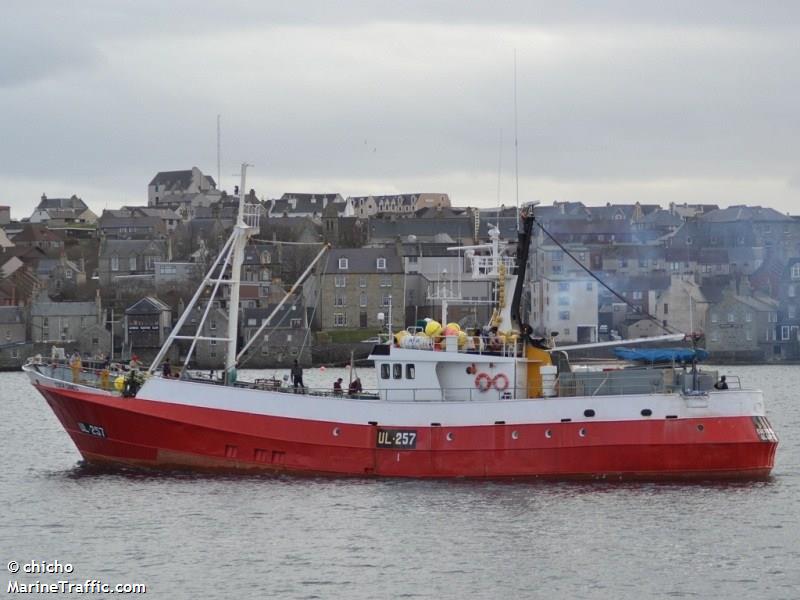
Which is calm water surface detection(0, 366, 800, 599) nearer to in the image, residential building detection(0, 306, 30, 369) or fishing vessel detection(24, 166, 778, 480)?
fishing vessel detection(24, 166, 778, 480)

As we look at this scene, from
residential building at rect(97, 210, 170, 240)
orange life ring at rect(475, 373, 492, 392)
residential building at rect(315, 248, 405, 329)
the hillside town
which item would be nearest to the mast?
orange life ring at rect(475, 373, 492, 392)

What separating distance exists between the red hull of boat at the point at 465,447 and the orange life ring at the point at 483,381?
1.38m

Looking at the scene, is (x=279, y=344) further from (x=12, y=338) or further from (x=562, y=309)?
(x=12, y=338)

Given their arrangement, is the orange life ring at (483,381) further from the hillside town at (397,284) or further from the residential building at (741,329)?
the residential building at (741,329)

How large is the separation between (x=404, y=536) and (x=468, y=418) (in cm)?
731

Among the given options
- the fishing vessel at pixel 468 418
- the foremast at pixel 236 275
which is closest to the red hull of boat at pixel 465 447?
the fishing vessel at pixel 468 418

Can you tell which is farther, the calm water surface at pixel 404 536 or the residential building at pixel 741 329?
the residential building at pixel 741 329

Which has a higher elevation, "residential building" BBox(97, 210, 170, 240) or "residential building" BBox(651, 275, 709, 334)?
"residential building" BBox(97, 210, 170, 240)

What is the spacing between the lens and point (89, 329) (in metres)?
120

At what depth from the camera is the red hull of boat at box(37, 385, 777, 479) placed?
45.3m

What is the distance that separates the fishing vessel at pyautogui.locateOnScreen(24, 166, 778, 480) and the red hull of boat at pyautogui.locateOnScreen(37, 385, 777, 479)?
3 centimetres

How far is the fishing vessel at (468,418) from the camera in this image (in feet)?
148

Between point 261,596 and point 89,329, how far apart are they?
88.6 metres

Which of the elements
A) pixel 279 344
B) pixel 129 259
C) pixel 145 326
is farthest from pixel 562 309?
pixel 129 259
